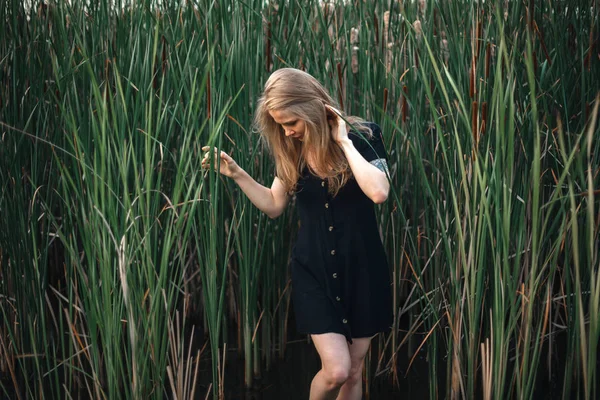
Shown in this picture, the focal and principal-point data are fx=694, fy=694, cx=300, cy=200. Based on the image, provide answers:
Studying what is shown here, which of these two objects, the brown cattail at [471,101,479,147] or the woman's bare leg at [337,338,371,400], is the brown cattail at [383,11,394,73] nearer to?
the brown cattail at [471,101,479,147]

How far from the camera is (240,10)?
2611 mm

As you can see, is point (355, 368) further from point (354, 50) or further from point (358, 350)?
point (354, 50)

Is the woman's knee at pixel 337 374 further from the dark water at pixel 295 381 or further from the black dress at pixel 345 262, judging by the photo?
the dark water at pixel 295 381

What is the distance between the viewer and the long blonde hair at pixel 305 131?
7.18ft

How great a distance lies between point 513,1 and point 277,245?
1267mm

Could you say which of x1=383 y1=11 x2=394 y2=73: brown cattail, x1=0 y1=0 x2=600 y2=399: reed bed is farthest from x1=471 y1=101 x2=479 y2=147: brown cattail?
x1=383 y1=11 x2=394 y2=73: brown cattail

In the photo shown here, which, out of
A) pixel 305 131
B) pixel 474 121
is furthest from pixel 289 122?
pixel 474 121

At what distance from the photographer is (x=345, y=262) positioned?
2285 mm

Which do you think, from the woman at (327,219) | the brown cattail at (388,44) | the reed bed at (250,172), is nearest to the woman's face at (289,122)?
the woman at (327,219)

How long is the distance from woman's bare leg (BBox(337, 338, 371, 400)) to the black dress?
33 millimetres

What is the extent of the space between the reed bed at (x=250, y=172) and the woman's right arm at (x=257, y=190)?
0.36 feet

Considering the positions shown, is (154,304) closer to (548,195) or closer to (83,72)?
(83,72)

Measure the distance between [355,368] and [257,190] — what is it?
0.68 metres

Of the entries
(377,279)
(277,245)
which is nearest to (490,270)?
(377,279)
